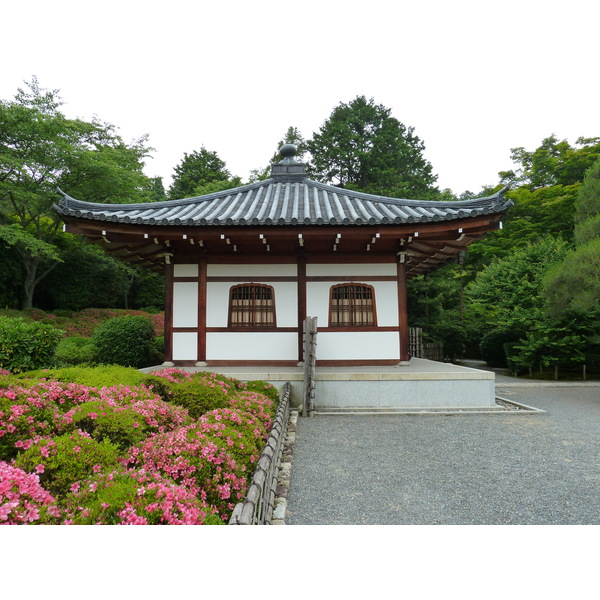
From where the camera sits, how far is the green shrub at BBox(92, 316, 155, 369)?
840 centimetres

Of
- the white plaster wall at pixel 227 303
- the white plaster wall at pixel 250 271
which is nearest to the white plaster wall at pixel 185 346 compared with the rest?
the white plaster wall at pixel 227 303

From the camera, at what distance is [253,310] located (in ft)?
26.1

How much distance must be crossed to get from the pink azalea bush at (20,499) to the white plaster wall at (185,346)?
5.92 meters

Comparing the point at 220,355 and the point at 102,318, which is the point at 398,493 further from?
the point at 102,318

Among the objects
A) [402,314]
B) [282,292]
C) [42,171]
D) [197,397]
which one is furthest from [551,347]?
[42,171]

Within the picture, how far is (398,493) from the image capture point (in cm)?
326

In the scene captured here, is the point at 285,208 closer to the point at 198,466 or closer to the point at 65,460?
the point at 198,466

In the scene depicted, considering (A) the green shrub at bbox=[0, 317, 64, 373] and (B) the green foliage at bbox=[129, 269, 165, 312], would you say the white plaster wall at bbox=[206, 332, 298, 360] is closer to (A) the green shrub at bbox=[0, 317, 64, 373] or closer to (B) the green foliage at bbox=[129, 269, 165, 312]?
(A) the green shrub at bbox=[0, 317, 64, 373]

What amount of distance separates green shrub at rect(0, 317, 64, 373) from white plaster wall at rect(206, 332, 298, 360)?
2.92 metres

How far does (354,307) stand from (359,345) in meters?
0.84

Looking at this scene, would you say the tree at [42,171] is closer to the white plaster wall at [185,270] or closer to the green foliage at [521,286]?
the white plaster wall at [185,270]

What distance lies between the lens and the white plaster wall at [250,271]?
26.2 feet

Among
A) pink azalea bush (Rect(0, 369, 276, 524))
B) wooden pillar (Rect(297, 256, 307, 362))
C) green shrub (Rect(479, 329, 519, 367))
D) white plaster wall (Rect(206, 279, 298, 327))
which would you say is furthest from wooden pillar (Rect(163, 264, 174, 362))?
green shrub (Rect(479, 329, 519, 367))

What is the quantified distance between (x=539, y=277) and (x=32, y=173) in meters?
20.3
